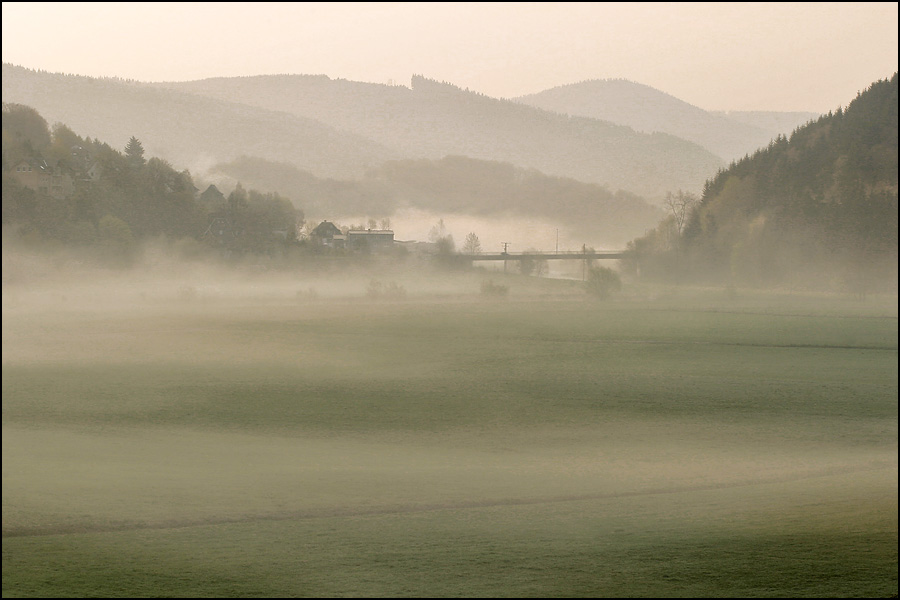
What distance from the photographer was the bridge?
88312mm

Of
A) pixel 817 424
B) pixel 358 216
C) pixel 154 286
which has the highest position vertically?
pixel 358 216

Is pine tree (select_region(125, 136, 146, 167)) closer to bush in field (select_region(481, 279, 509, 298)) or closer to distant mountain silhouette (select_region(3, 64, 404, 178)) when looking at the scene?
distant mountain silhouette (select_region(3, 64, 404, 178))

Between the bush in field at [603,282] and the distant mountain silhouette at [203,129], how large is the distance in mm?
26725

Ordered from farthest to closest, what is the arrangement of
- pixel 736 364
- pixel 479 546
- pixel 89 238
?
1. pixel 736 364
2. pixel 89 238
3. pixel 479 546

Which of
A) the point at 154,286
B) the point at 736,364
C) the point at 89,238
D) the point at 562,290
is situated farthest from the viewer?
the point at 562,290

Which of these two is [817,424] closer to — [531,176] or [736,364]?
[736,364]

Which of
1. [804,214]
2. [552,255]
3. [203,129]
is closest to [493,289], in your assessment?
[552,255]

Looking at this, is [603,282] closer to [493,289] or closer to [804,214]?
[493,289]

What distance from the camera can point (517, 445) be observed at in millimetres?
29953

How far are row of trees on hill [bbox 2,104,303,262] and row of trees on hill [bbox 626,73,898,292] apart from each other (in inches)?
991

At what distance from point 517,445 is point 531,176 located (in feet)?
216

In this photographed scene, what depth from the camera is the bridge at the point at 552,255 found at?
88312 mm

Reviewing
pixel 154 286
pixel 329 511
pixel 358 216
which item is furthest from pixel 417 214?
pixel 329 511

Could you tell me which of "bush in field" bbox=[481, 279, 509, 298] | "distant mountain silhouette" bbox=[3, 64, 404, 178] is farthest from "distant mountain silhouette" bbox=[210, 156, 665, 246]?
"bush in field" bbox=[481, 279, 509, 298]
